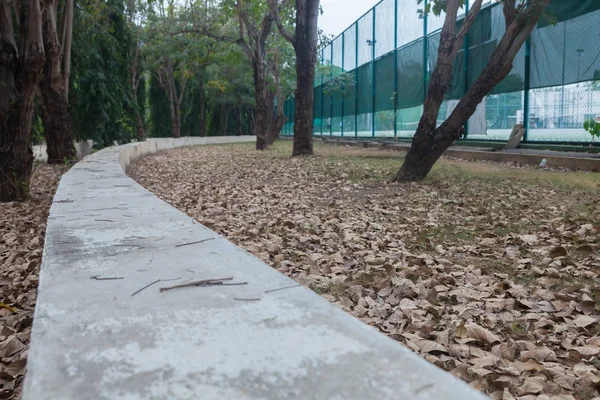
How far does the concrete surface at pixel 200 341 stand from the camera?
1.31 metres

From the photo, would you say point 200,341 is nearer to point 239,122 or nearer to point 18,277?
point 18,277

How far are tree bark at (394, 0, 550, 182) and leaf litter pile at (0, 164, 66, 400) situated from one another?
4842 millimetres

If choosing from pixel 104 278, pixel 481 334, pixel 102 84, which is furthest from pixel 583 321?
pixel 102 84

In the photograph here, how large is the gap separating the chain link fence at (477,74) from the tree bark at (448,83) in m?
0.96

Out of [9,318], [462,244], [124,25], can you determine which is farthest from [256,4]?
[9,318]

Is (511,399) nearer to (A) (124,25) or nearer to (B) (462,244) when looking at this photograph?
(B) (462,244)

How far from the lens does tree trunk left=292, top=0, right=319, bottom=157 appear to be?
13.0 meters

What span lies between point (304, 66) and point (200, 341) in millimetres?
12253

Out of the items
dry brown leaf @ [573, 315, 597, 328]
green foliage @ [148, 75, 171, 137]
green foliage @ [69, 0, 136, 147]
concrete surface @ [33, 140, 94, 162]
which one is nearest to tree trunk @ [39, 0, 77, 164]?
concrete surface @ [33, 140, 94, 162]

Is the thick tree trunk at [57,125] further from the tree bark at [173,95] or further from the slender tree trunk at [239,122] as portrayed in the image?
the slender tree trunk at [239,122]

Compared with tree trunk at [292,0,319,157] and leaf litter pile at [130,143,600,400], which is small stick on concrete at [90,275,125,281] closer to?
leaf litter pile at [130,143,600,400]

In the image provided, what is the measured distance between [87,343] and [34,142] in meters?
16.3

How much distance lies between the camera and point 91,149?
1734 cm

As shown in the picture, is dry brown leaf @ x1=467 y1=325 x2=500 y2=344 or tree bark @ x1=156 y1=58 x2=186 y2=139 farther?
tree bark @ x1=156 y1=58 x2=186 y2=139
